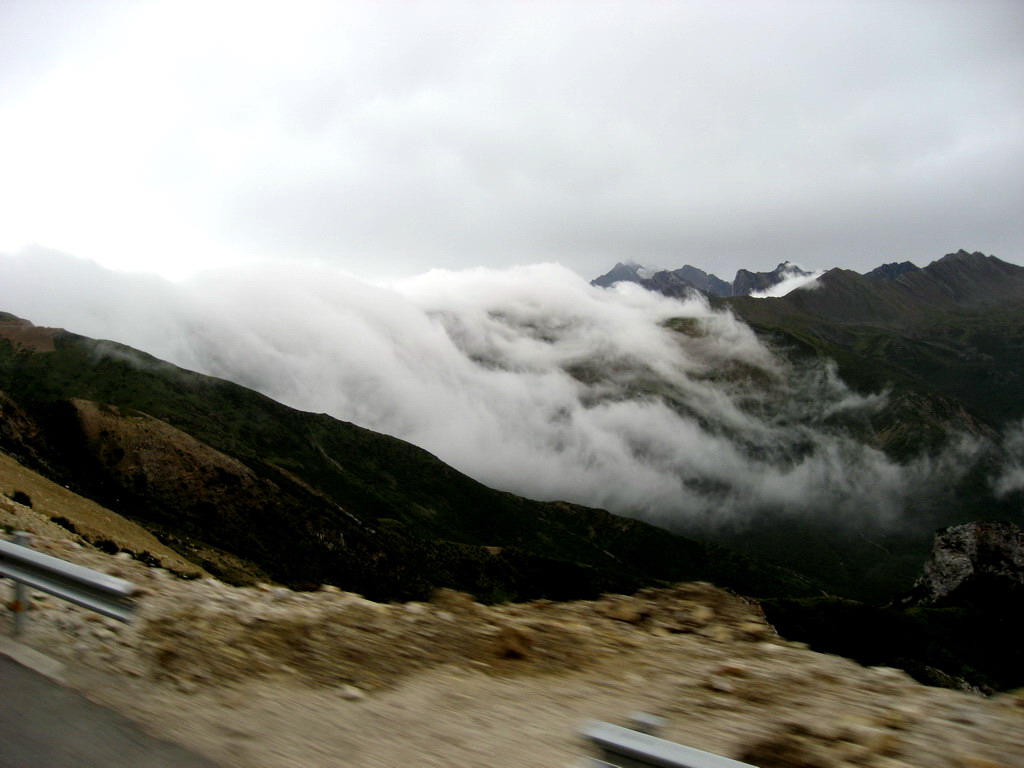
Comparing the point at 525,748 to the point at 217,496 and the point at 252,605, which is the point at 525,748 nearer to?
the point at 252,605

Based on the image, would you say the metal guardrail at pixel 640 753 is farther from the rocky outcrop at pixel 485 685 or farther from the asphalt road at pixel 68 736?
the asphalt road at pixel 68 736

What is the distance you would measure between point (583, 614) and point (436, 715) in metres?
4.36

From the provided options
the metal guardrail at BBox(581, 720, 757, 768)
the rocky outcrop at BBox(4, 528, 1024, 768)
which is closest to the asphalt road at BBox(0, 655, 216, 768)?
the rocky outcrop at BBox(4, 528, 1024, 768)

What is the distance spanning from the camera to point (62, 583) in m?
8.59

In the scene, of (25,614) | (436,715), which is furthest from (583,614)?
(25,614)

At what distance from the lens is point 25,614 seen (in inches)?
363

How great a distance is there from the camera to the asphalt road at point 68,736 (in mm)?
5672

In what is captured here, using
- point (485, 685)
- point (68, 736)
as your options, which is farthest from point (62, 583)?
point (485, 685)

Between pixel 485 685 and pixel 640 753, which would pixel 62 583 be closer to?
pixel 485 685

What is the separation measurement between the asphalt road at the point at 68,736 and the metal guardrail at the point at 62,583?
1.24 m

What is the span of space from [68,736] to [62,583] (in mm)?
3176

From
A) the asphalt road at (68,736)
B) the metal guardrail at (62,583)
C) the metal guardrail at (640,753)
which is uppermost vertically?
the metal guardrail at (640,753)

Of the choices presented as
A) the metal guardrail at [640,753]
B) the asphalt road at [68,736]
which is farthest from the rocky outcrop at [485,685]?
the metal guardrail at [640,753]

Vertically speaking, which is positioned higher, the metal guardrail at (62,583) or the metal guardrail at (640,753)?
the metal guardrail at (640,753)
